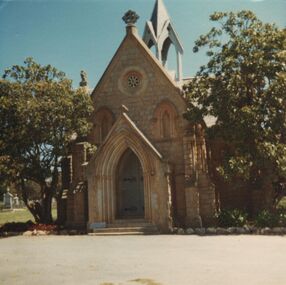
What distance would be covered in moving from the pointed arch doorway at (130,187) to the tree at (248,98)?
4892 mm

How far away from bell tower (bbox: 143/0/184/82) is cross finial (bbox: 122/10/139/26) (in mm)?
8094

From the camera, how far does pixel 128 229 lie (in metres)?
19.9

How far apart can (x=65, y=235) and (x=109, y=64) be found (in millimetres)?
10567

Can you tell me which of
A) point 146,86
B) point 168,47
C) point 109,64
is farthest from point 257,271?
point 168,47

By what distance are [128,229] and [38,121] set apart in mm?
7500

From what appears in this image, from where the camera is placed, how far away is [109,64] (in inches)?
944

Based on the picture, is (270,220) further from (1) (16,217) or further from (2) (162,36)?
(1) (16,217)

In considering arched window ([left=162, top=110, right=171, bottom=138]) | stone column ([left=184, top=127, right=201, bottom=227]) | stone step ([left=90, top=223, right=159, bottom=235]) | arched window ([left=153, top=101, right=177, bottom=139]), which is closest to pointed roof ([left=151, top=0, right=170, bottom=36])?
arched window ([left=153, top=101, right=177, bottom=139])

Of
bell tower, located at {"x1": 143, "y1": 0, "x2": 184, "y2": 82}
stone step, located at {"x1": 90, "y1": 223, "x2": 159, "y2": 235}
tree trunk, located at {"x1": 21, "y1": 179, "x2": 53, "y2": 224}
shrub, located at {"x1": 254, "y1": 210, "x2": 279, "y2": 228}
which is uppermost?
bell tower, located at {"x1": 143, "y1": 0, "x2": 184, "y2": 82}

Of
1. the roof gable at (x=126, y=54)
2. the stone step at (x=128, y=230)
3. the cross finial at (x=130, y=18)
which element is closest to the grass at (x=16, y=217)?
the stone step at (x=128, y=230)

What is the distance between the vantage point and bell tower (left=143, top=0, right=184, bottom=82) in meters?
32.8

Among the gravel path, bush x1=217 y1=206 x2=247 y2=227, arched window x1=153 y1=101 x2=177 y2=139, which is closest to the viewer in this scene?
the gravel path

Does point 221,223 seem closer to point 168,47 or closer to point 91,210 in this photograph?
point 91,210

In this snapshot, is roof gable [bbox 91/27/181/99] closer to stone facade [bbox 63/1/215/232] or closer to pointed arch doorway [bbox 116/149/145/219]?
stone facade [bbox 63/1/215/232]
